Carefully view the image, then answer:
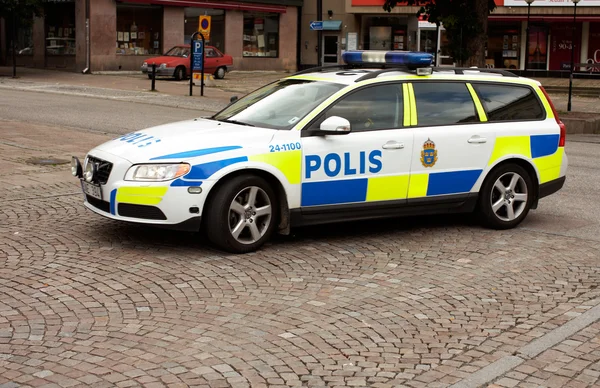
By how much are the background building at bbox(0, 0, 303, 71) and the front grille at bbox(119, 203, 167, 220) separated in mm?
34198

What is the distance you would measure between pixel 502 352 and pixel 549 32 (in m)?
42.3

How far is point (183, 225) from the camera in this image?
24.4 ft

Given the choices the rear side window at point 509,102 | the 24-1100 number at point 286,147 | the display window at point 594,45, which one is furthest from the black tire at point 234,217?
the display window at point 594,45

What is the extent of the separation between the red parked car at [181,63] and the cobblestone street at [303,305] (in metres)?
27.4

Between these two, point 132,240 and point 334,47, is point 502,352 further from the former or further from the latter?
point 334,47

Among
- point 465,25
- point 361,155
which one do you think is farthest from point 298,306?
point 465,25

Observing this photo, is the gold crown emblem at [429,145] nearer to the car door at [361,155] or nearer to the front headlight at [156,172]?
the car door at [361,155]

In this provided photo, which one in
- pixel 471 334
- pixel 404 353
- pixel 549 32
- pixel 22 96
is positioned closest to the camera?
pixel 404 353

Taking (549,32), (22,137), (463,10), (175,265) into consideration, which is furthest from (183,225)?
(549,32)

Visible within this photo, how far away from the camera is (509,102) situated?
9.20 meters

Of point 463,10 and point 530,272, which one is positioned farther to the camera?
point 463,10

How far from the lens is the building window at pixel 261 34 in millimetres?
48344

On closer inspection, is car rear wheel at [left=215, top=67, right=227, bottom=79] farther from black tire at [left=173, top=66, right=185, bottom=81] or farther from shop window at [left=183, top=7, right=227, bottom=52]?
shop window at [left=183, top=7, right=227, bottom=52]

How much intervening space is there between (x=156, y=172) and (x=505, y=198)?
3575mm
